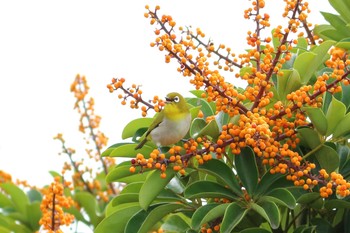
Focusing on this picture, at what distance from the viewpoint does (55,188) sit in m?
3.33

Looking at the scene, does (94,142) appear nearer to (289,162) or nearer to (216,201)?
(216,201)

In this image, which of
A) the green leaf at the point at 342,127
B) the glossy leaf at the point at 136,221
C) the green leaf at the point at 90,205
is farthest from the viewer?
the green leaf at the point at 90,205

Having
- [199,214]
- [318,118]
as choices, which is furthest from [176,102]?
[318,118]

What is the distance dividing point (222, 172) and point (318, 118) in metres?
0.43

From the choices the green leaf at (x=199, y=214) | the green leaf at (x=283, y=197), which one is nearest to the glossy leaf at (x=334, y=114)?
the green leaf at (x=283, y=197)

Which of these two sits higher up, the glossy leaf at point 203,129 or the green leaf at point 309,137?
the glossy leaf at point 203,129

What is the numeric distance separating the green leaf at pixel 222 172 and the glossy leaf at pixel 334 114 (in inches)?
16.7

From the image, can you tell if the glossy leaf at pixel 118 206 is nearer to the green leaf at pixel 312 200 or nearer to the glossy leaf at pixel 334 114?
the green leaf at pixel 312 200

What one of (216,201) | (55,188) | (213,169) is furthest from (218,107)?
(55,188)

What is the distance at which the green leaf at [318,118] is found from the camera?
3.01m

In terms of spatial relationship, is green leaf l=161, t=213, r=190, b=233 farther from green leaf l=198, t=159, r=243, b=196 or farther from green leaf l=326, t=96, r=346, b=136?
green leaf l=326, t=96, r=346, b=136

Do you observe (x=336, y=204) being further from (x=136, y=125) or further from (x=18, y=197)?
(x=18, y=197)

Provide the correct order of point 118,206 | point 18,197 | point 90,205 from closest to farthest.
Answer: point 118,206, point 18,197, point 90,205

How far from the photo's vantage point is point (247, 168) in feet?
10.3
